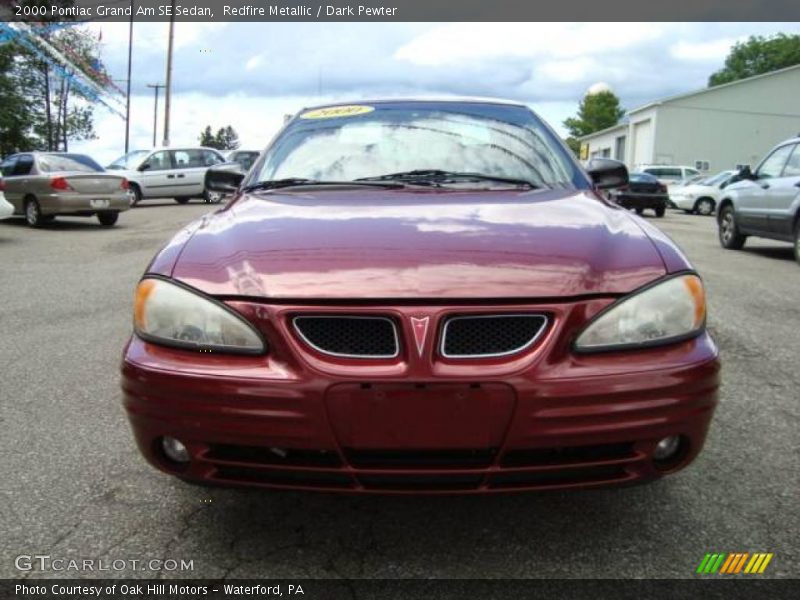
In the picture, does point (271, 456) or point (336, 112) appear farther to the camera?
point (336, 112)

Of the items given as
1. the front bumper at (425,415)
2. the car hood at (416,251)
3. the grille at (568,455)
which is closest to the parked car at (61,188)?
the car hood at (416,251)

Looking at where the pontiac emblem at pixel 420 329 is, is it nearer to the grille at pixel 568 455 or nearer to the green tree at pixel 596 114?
the grille at pixel 568 455

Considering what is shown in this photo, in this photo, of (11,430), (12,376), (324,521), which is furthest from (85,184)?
(324,521)

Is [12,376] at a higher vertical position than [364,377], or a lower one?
lower

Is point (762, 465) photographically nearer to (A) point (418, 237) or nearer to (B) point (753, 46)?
(A) point (418, 237)

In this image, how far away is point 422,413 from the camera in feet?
Result: 6.34

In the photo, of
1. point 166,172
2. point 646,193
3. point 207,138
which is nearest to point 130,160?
point 166,172

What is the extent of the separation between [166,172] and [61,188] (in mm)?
8090

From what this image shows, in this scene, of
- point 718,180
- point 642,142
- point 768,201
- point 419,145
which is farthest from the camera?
point 642,142

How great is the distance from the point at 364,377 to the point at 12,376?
308 centimetres

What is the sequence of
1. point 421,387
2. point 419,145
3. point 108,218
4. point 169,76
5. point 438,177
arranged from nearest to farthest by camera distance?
point 421,387 → point 438,177 → point 419,145 → point 108,218 → point 169,76

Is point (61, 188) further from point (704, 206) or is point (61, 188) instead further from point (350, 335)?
point (704, 206)

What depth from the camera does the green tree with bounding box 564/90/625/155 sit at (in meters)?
83.4

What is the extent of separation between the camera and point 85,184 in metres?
13.3
